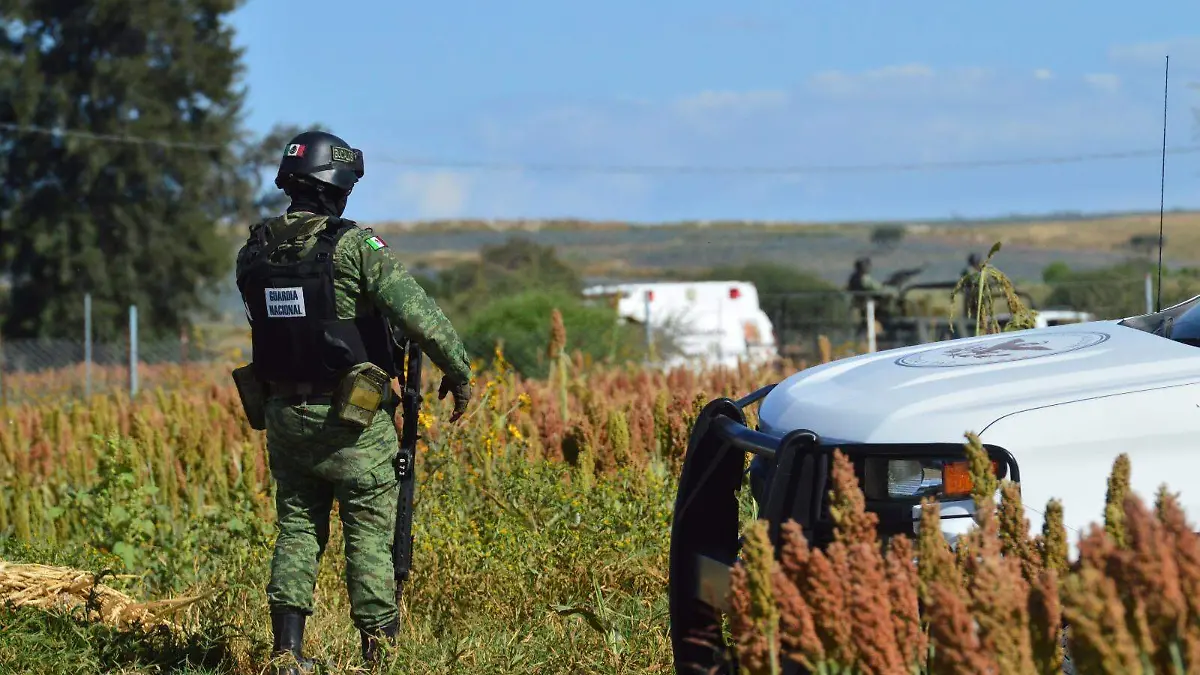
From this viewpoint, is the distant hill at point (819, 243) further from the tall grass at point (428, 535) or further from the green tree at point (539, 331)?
the tall grass at point (428, 535)

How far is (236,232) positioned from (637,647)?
41999 millimetres

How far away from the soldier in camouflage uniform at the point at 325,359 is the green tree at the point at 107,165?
35911 mm

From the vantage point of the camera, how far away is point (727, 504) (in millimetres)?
4195

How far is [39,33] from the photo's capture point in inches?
1641

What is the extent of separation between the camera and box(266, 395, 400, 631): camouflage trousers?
16.4ft

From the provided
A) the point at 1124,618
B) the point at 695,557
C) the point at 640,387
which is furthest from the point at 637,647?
the point at 640,387

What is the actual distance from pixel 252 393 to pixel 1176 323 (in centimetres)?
288

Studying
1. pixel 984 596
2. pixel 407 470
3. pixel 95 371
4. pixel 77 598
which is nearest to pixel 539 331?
pixel 95 371

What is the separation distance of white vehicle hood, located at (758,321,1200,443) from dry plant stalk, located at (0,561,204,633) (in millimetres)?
2483

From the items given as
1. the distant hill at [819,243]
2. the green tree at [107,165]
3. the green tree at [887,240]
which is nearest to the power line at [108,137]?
the green tree at [107,165]

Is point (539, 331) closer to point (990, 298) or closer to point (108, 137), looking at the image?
point (990, 298)

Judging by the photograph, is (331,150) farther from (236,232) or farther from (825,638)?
(236,232)

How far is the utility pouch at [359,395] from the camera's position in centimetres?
486

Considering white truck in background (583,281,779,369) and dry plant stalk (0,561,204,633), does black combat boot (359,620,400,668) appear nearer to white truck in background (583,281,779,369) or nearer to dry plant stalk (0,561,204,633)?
dry plant stalk (0,561,204,633)
